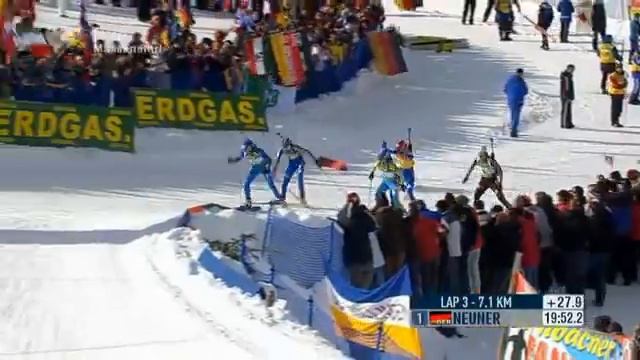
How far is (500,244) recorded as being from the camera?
1680 cm

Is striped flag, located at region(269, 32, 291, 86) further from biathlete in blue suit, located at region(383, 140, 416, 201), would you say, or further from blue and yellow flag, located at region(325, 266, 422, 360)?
blue and yellow flag, located at region(325, 266, 422, 360)

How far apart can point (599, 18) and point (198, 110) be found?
525 inches

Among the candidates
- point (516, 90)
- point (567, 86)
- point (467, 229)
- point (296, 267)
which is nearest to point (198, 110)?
point (516, 90)

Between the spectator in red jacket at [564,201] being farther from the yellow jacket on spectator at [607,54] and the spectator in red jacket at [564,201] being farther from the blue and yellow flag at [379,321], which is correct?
the yellow jacket on spectator at [607,54]

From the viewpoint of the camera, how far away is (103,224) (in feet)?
65.5

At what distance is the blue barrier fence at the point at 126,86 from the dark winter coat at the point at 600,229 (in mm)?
9904

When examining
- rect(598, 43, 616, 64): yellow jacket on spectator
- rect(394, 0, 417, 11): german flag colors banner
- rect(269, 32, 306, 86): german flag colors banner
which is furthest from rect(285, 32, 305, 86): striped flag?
rect(394, 0, 417, 11): german flag colors banner

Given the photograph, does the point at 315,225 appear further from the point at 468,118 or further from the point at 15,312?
the point at 468,118

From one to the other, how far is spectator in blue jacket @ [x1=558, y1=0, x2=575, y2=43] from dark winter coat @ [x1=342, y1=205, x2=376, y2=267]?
20134mm

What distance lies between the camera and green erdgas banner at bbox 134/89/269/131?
25.3 metres

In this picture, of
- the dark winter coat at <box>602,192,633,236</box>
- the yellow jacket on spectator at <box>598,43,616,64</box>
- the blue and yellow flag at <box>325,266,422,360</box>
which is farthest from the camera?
the yellow jacket on spectator at <box>598,43,616,64</box>

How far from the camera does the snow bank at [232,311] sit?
45.3 feet

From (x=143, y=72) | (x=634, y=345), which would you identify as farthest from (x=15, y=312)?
(x=143, y=72)
